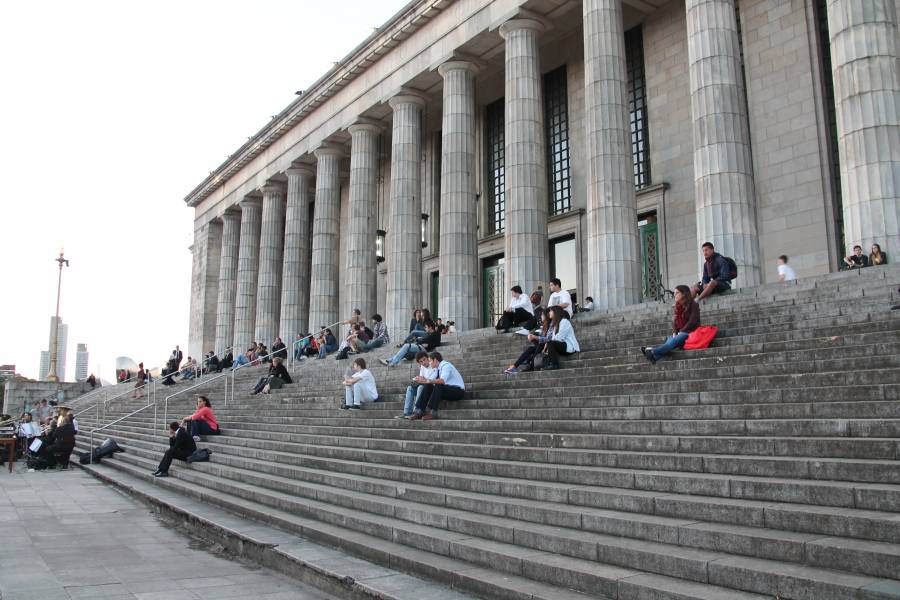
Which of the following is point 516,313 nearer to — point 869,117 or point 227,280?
point 869,117

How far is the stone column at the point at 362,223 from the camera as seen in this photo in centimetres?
2806

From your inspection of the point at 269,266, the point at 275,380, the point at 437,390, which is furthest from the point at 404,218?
the point at 437,390

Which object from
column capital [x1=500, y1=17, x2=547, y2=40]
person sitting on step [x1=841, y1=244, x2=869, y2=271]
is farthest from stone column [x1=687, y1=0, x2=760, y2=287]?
column capital [x1=500, y1=17, x2=547, y2=40]

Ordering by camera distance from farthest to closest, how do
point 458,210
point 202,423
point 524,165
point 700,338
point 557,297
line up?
1. point 458,210
2. point 524,165
3. point 202,423
4. point 557,297
5. point 700,338

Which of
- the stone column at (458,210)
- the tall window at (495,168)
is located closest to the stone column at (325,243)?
the tall window at (495,168)

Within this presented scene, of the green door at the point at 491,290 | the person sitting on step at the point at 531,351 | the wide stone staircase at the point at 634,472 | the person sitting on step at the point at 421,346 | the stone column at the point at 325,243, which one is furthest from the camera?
the stone column at the point at 325,243

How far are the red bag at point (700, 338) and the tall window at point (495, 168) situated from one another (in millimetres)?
17633

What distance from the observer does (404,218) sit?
25922 millimetres

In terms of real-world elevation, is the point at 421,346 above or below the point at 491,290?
below

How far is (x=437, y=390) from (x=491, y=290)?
1699cm

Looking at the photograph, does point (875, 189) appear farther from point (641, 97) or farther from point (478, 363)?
point (641, 97)

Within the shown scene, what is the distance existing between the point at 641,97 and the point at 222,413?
16142mm

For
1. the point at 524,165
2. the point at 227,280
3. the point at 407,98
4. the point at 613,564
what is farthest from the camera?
the point at 227,280

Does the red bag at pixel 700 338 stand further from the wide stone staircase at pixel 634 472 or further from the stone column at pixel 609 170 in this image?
the stone column at pixel 609 170
